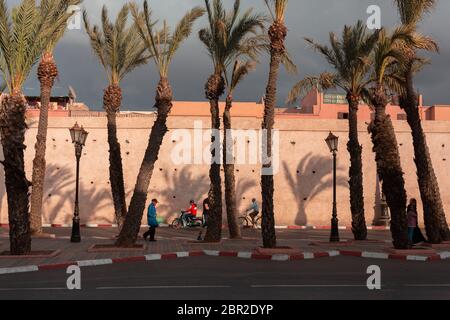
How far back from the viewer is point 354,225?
20219 millimetres

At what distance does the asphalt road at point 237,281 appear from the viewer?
9203 mm

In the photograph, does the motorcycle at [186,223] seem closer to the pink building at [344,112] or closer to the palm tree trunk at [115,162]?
the palm tree trunk at [115,162]

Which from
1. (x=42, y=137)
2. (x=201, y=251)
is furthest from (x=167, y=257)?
(x=42, y=137)

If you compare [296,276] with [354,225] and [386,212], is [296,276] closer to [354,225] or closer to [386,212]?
[354,225]

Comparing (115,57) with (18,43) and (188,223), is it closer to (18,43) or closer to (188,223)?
(18,43)

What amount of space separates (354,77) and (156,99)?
7.88 m

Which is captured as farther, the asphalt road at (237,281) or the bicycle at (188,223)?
the bicycle at (188,223)

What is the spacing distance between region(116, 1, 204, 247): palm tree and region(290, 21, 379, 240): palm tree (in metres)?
5.59

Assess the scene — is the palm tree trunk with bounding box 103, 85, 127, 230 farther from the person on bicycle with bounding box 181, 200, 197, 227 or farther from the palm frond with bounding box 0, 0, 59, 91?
the person on bicycle with bounding box 181, 200, 197, 227

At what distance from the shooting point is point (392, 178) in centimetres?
1614

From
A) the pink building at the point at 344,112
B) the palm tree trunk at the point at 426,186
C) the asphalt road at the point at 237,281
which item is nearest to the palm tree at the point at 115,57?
the asphalt road at the point at 237,281

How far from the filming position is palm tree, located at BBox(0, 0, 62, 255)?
14.9 m

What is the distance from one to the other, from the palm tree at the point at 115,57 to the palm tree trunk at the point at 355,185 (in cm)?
871

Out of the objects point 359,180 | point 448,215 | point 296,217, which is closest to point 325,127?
point 296,217
